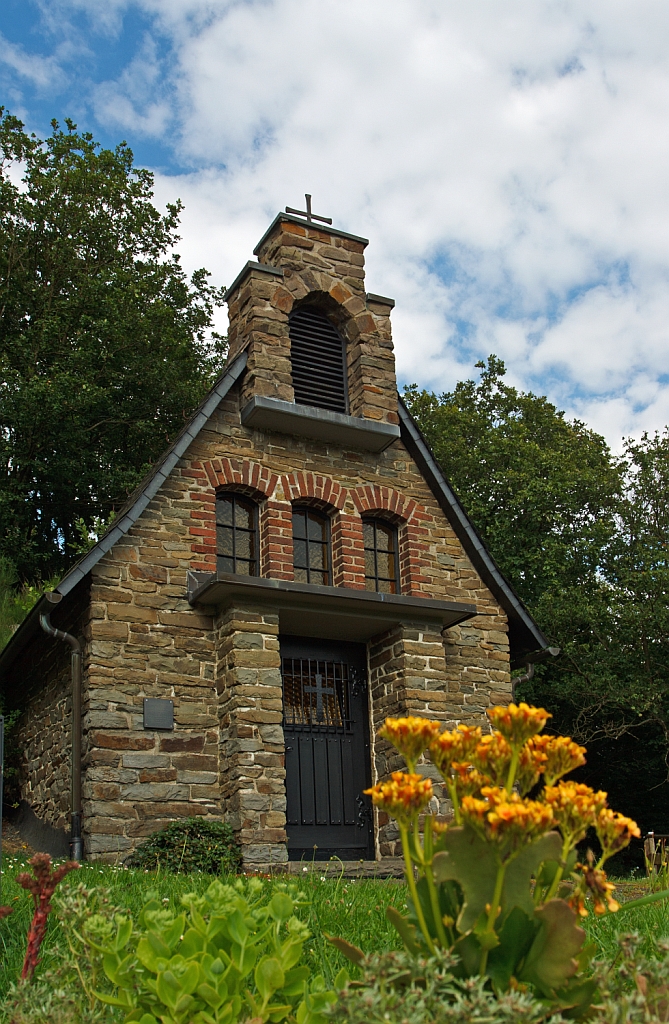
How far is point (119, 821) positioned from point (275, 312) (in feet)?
21.1

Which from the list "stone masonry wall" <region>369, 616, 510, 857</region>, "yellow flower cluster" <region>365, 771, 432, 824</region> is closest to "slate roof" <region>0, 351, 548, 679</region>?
"stone masonry wall" <region>369, 616, 510, 857</region>

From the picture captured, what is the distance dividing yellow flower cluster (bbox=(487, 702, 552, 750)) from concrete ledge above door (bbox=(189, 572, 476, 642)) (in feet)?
25.5

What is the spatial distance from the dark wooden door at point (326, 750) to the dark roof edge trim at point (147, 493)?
94.8 inches

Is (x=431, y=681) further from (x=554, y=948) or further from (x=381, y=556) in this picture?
(x=554, y=948)

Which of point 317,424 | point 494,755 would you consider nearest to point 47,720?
point 317,424

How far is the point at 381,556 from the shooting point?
12727 mm

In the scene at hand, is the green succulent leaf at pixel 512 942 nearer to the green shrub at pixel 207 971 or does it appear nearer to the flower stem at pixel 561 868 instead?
the flower stem at pixel 561 868

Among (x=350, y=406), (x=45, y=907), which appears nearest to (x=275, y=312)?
(x=350, y=406)

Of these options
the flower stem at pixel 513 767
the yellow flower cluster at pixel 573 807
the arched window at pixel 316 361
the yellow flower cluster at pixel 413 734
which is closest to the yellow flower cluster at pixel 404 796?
the yellow flower cluster at pixel 413 734

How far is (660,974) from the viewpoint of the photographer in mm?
2496

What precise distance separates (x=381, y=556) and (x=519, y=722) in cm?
1015

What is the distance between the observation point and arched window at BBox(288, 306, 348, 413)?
12820 mm

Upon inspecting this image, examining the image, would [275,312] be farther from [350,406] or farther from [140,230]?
[140,230]

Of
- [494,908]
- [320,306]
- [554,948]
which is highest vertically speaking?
[320,306]
